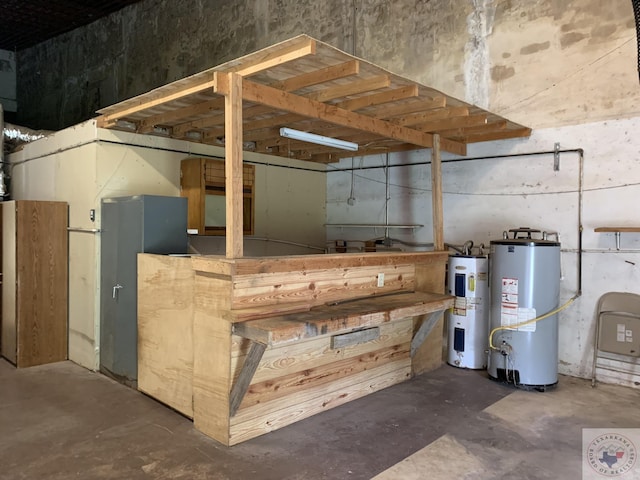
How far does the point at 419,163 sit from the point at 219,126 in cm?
251

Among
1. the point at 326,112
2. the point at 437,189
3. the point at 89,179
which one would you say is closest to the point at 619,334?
the point at 437,189

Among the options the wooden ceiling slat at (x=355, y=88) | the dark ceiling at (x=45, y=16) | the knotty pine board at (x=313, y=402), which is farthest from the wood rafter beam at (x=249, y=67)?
the dark ceiling at (x=45, y=16)

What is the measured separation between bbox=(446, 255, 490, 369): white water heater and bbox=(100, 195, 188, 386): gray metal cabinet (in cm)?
275

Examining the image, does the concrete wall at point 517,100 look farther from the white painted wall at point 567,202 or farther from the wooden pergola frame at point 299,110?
the wooden pergola frame at point 299,110

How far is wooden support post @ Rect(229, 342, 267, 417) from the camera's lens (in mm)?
2784

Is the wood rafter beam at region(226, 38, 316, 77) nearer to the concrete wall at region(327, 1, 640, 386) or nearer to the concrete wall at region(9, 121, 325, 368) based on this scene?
the concrete wall at region(9, 121, 325, 368)

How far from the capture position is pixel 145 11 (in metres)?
8.38

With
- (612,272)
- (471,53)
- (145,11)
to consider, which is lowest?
(612,272)

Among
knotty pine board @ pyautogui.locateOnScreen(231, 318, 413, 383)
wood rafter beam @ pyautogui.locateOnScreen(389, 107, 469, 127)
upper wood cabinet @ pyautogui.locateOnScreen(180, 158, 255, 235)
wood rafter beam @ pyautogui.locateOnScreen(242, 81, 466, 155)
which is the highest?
wood rafter beam @ pyautogui.locateOnScreen(389, 107, 469, 127)

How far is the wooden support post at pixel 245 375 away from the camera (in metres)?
2.78

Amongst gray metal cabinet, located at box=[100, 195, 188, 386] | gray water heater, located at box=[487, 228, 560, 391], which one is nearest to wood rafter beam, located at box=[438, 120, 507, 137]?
gray water heater, located at box=[487, 228, 560, 391]

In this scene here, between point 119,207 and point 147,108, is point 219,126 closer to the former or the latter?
point 147,108

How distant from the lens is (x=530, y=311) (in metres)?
4.08

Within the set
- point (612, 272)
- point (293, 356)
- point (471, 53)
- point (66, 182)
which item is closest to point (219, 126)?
point (66, 182)
